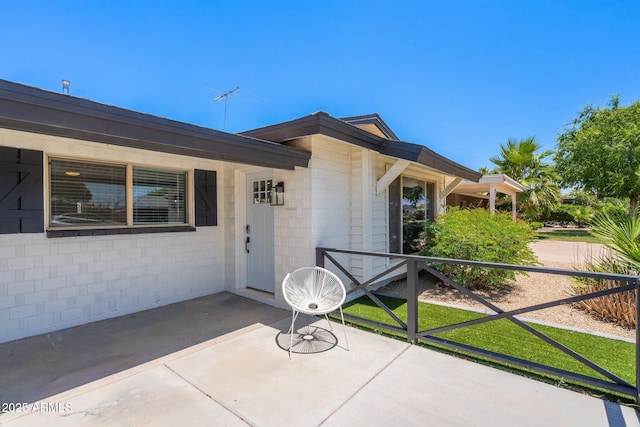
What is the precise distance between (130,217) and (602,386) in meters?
5.69

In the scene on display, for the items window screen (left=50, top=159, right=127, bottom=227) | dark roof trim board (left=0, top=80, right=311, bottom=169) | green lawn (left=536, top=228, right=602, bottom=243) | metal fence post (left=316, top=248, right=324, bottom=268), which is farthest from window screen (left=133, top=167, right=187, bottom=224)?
green lawn (left=536, top=228, right=602, bottom=243)

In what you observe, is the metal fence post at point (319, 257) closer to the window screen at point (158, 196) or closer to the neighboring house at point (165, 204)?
the neighboring house at point (165, 204)

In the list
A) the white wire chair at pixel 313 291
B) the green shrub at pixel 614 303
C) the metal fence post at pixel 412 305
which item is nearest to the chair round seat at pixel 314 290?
the white wire chair at pixel 313 291

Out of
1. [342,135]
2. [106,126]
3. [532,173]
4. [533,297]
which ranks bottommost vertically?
[533,297]

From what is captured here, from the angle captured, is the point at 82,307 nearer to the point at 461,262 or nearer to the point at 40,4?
the point at 461,262

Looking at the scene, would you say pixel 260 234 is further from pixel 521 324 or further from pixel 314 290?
pixel 521 324

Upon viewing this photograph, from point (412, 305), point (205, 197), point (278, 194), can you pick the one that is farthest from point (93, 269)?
point (412, 305)

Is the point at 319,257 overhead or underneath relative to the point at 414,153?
underneath

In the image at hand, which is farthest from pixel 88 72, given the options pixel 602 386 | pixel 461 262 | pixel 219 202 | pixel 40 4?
pixel 602 386

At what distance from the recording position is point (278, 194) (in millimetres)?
4703

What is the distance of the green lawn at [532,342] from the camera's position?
2.95 meters

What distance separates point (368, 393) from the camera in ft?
8.11

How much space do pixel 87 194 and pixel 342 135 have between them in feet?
11.9

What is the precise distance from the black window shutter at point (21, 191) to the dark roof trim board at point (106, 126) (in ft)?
5.58
